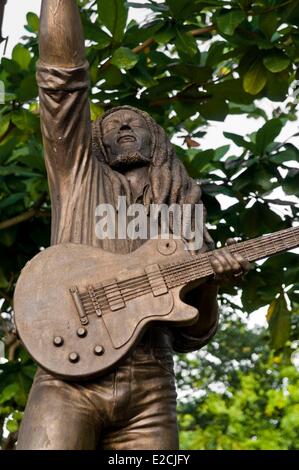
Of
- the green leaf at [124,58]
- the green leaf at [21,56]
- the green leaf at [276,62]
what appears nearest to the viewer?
the green leaf at [124,58]

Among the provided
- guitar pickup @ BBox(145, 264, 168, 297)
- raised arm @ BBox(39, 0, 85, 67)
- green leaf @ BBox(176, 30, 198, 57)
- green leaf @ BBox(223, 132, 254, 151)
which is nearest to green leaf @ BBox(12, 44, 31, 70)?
green leaf @ BBox(176, 30, 198, 57)

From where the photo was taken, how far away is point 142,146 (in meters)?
6.39

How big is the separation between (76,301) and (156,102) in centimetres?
328

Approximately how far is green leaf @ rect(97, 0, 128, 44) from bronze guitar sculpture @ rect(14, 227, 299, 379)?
2126 millimetres

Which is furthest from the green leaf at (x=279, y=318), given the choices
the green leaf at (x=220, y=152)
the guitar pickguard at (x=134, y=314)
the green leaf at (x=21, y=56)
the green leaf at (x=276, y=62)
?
the guitar pickguard at (x=134, y=314)

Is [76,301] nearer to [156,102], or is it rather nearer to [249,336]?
[156,102]

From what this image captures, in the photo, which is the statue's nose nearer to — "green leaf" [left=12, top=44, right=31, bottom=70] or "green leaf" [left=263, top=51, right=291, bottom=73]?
"green leaf" [left=263, top=51, right=291, bottom=73]

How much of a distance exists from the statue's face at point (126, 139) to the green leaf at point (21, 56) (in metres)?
1.96

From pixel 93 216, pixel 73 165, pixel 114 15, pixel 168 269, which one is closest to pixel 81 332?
pixel 168 269

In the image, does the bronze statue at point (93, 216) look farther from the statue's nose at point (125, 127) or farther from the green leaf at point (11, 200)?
the green leaf at point (11, 200)

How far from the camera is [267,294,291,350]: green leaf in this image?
8.84 meters

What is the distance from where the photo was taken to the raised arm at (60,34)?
19.5ft

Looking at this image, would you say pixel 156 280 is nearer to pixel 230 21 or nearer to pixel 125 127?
pixel 125 127

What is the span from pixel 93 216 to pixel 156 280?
0.48 metres
